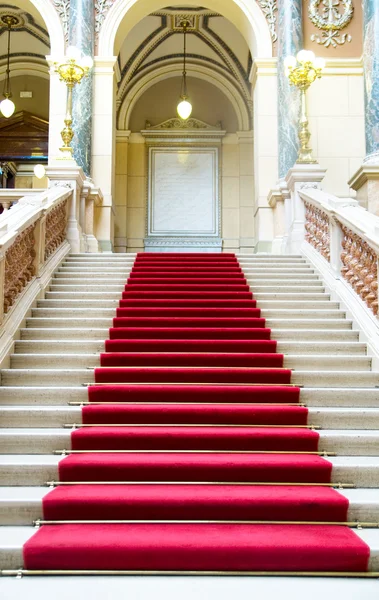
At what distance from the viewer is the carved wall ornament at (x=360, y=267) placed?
5004mm

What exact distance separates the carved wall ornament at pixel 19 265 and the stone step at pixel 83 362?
0.55 m

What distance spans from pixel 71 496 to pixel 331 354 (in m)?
2.65

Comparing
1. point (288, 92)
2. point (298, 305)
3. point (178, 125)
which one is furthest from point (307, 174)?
point (178, 125)

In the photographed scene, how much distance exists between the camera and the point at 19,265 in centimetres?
536

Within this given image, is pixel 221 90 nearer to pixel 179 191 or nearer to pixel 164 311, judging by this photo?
pixel 179 191

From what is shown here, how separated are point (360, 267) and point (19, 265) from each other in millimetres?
3143

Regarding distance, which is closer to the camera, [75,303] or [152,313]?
[152,313]

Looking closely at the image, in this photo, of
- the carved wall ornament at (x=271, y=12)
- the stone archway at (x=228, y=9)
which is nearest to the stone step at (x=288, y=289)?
the stone archway at (x=228, y=9)

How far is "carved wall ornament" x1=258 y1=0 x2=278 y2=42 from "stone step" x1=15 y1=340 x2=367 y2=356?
6.78 metres

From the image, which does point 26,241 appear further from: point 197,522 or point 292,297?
point 197,522

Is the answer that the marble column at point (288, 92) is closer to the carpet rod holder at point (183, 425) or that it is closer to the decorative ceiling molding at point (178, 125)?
the decorative ceiling molding at point (178, 125)

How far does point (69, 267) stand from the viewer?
22.7ft

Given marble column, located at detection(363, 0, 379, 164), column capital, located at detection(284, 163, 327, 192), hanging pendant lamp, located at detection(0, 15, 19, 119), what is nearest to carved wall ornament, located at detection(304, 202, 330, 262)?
column capital, located at detection(284, 163, 327, 192)
